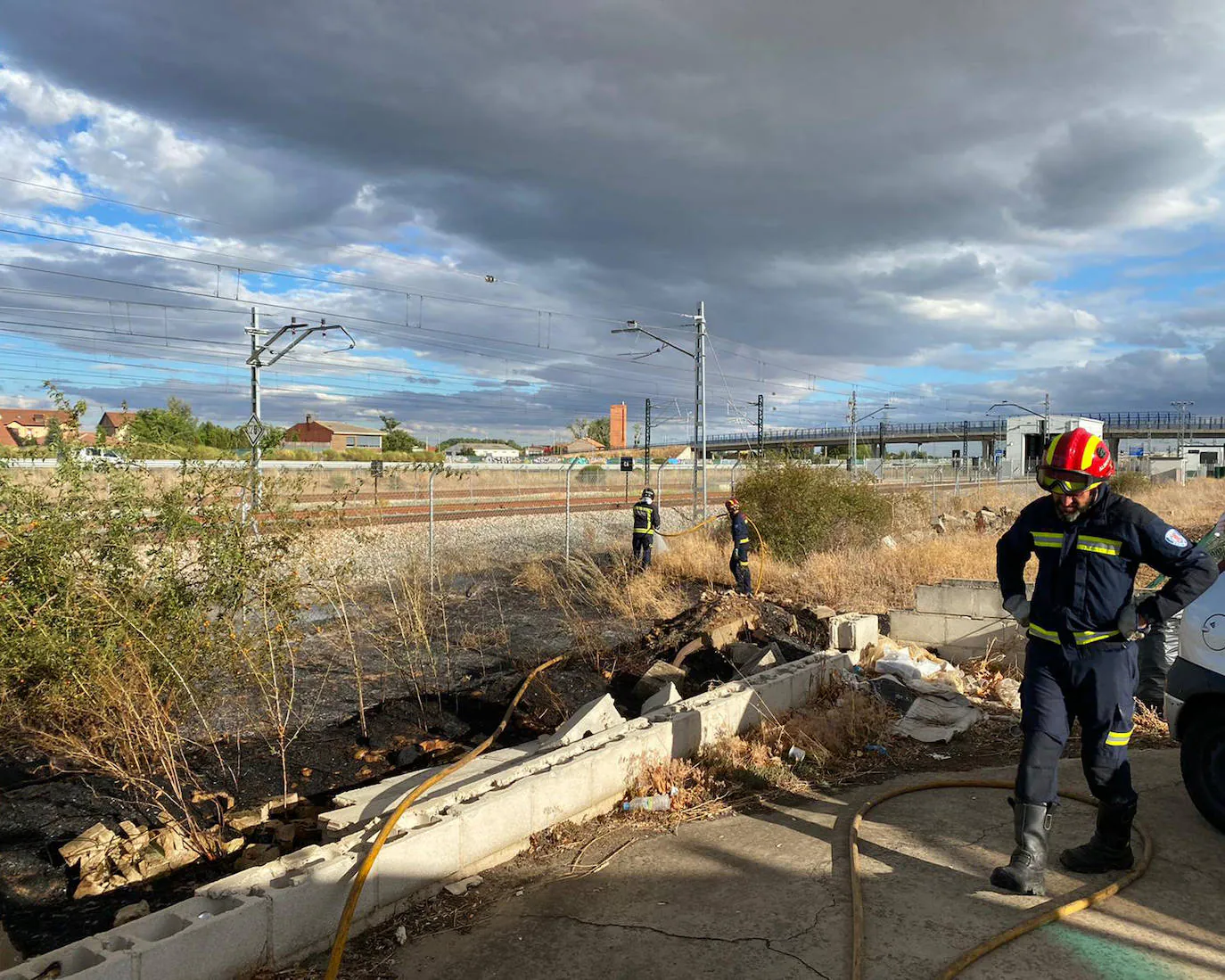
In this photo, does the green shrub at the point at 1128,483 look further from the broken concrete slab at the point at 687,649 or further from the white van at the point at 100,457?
the white van at the point at 100,457

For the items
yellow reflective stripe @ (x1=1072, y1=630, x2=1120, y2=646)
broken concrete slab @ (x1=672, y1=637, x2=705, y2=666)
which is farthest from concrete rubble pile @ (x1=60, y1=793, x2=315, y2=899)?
broken concrete slab @ (x1=672, y1=637, x2=705, y2=666)

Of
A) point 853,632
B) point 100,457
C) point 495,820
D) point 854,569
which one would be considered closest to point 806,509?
point 854,569

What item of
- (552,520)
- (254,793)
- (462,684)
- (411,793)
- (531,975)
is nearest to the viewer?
(531,975)

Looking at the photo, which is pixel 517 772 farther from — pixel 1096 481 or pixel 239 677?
pixel 1096 481

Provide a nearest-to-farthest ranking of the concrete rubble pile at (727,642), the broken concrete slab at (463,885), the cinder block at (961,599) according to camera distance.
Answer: the broken concrete slab at (463,885) → the concrete rubble pile at (727,642) → the cinder block at (961,599)

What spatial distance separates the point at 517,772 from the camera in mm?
4730

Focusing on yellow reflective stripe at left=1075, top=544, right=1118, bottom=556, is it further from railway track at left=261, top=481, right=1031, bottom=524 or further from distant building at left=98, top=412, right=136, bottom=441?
railway track at left=261, top=481, right=1031, bottom=524

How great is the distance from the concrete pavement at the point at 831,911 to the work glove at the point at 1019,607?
1208 mm

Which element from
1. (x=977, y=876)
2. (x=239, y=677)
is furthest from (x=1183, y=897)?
(x=239, y=677)

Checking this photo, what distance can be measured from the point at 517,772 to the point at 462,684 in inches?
150

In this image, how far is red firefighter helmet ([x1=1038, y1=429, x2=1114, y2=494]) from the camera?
12.9ft

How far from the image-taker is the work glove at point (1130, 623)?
12.5 feet

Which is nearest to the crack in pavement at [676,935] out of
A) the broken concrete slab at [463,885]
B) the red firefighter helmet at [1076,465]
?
A: the broken concrete slab at [463,885]

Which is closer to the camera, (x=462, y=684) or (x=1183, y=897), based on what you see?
(x=1183, y=897)
